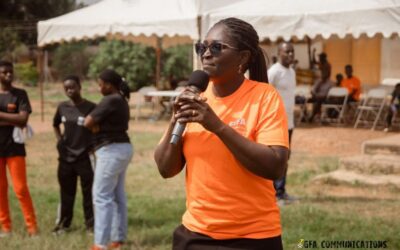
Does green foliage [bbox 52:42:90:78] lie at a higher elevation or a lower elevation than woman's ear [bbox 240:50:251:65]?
lower

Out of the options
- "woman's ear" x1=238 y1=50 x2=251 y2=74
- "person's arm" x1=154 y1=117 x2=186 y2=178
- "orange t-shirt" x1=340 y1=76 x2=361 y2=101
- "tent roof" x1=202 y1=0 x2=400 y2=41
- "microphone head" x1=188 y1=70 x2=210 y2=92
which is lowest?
"orange t-shirt" x1=340 y1=76 x2=361 y2=101

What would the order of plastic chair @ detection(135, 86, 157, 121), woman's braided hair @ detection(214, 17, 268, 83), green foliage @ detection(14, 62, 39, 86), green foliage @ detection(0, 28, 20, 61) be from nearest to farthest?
1. woman's braided hair @ detection(214, 17, 268, 83)
2. plastic chair @ detection(135, 86, 157, 121)
3. green foliage @ detection(14, 62, 39, 86)
4. green foliage @ detection(0, 28, 20, 61)

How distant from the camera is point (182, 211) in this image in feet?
25.5

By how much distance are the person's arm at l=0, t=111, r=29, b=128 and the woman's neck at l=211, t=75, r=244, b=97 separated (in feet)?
13.8

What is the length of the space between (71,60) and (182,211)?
103 feet

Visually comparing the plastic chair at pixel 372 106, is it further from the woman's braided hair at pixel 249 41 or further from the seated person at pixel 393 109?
the woman's braided hair at pixel 249 41

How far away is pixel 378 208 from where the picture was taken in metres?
7.70

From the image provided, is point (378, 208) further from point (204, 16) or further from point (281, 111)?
point (281, 111)

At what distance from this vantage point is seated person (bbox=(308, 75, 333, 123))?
55.6 ft

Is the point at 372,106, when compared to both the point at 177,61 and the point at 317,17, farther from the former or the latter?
the point at 177,61

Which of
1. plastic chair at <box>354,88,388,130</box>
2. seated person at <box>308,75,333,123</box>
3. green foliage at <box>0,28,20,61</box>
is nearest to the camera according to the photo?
plastic chair at <box>354,88,388,130</box>

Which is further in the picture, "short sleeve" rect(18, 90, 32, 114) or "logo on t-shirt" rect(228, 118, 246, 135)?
"short sleeve" rect(18, 90, 32, 114)

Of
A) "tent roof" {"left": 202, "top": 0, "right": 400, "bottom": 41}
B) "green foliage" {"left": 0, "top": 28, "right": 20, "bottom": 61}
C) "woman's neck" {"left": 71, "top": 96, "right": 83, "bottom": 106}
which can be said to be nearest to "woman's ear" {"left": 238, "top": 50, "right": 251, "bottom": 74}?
"woman's neck" {"left": 71, "top": 96, "right": 83, "bottom": 106}

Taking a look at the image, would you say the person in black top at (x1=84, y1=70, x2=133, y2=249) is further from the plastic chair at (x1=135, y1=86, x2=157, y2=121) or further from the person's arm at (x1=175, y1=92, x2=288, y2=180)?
the plastic chair at (x1=135, y1=86, x2=157, y2=121)
